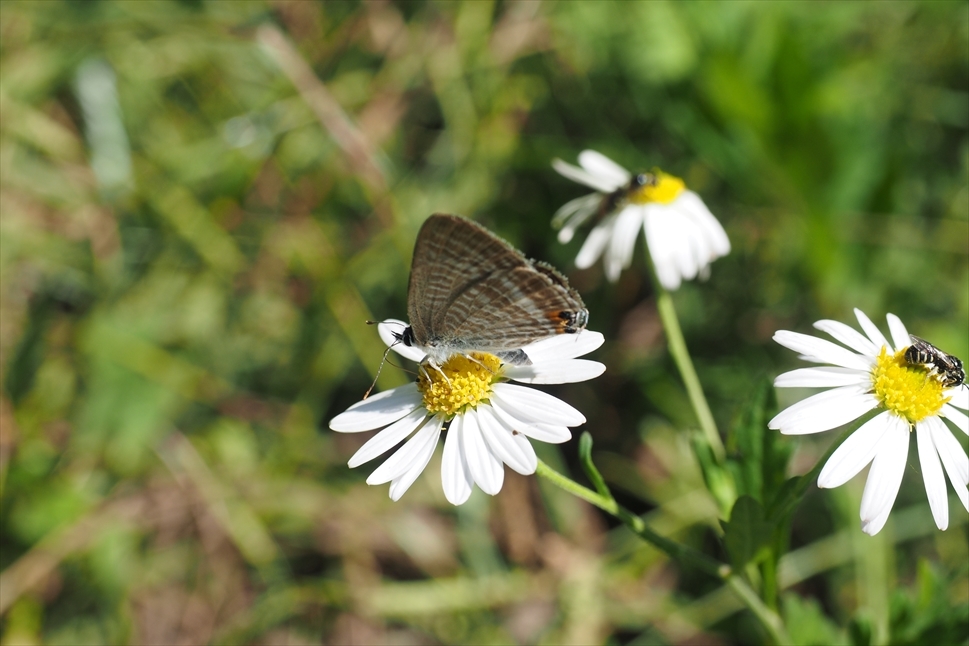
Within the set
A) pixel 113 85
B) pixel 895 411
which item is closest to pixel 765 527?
pixel 895 411

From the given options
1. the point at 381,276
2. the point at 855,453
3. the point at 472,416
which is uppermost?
the point at 381,276

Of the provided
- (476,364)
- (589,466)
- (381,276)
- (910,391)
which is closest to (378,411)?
(476,364)

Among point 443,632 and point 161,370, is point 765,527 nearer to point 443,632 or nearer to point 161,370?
point 443,632

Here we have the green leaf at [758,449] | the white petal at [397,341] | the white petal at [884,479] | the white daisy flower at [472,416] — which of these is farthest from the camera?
the white petal at [397,341]

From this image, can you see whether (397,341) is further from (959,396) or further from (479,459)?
(959,396)

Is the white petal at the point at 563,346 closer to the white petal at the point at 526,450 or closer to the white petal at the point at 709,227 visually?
the white petal at the point at 526,450

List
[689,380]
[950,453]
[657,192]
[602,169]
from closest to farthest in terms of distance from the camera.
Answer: [950,453]
[689,380]
[657,192]
[602,169]

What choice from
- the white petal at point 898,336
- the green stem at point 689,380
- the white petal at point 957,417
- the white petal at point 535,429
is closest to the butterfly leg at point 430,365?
the white petal at point 535,429
